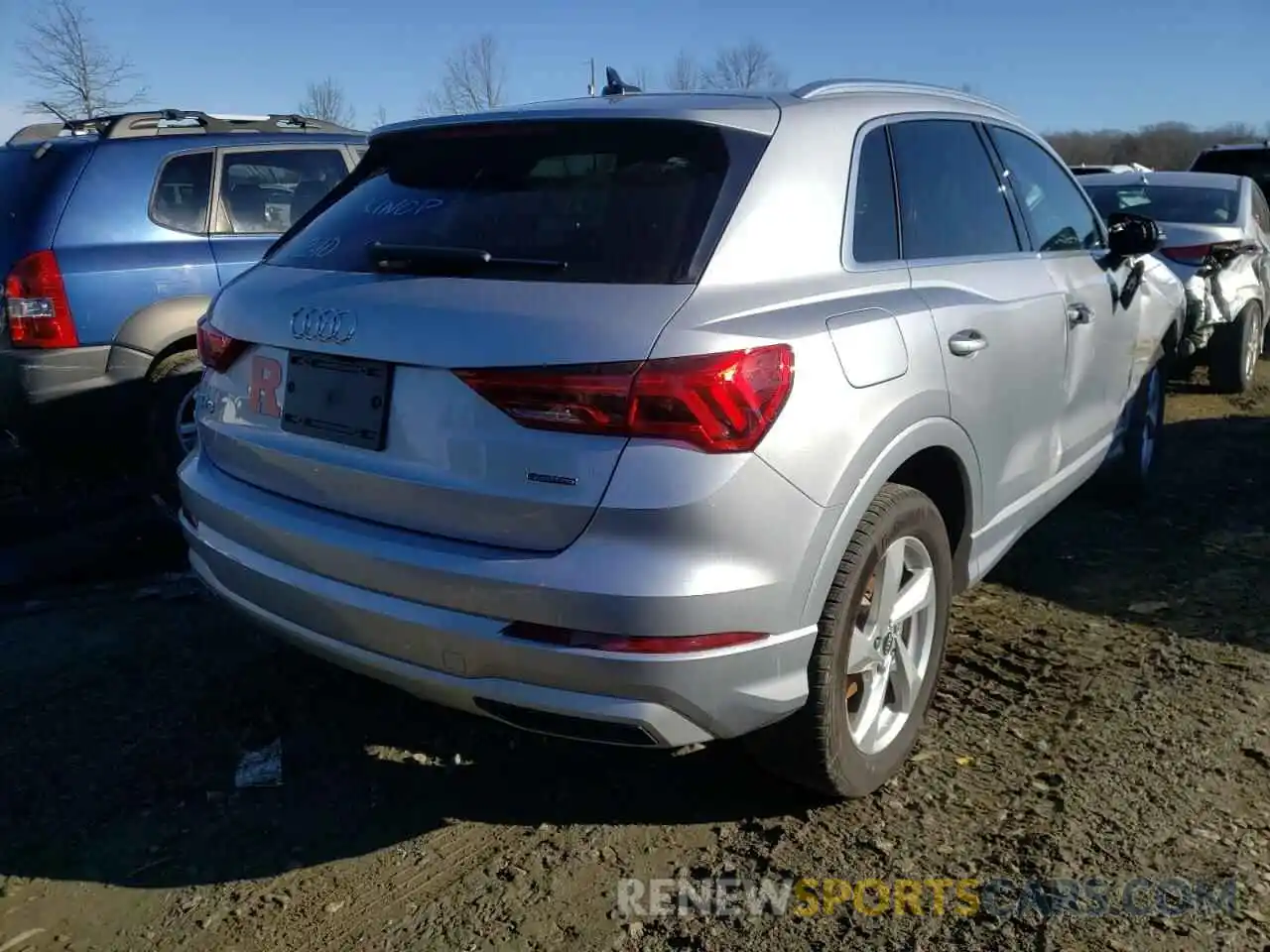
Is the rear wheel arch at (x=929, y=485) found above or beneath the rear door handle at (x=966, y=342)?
beneath

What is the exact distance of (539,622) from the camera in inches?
87.9

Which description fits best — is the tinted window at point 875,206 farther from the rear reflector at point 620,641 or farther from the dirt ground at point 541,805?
→ the dirt ground at point 541,805

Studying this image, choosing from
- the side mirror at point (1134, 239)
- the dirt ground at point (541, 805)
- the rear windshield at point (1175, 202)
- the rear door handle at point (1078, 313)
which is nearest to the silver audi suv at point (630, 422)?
the dirt ground at point (541, 805)

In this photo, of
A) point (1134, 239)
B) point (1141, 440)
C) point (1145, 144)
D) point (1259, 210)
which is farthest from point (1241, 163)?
point (1145, 144)

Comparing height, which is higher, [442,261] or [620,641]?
[442,261]

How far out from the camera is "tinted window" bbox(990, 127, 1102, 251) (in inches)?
152

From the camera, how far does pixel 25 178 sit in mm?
5082

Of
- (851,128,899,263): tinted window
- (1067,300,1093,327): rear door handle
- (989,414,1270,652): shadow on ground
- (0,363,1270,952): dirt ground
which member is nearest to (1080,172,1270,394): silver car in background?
(989,414,1270,652): shadow on ground

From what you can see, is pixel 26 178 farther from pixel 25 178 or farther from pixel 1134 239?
pixel 1134 239

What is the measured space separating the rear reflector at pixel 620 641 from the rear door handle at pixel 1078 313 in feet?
7.10

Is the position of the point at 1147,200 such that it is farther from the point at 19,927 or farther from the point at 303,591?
the point at 19,927

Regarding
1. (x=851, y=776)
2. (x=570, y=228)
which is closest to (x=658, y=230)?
(x=570, y=228)

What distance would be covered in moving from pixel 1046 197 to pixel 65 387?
418cm

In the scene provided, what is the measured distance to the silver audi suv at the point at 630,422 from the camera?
2203 mm
